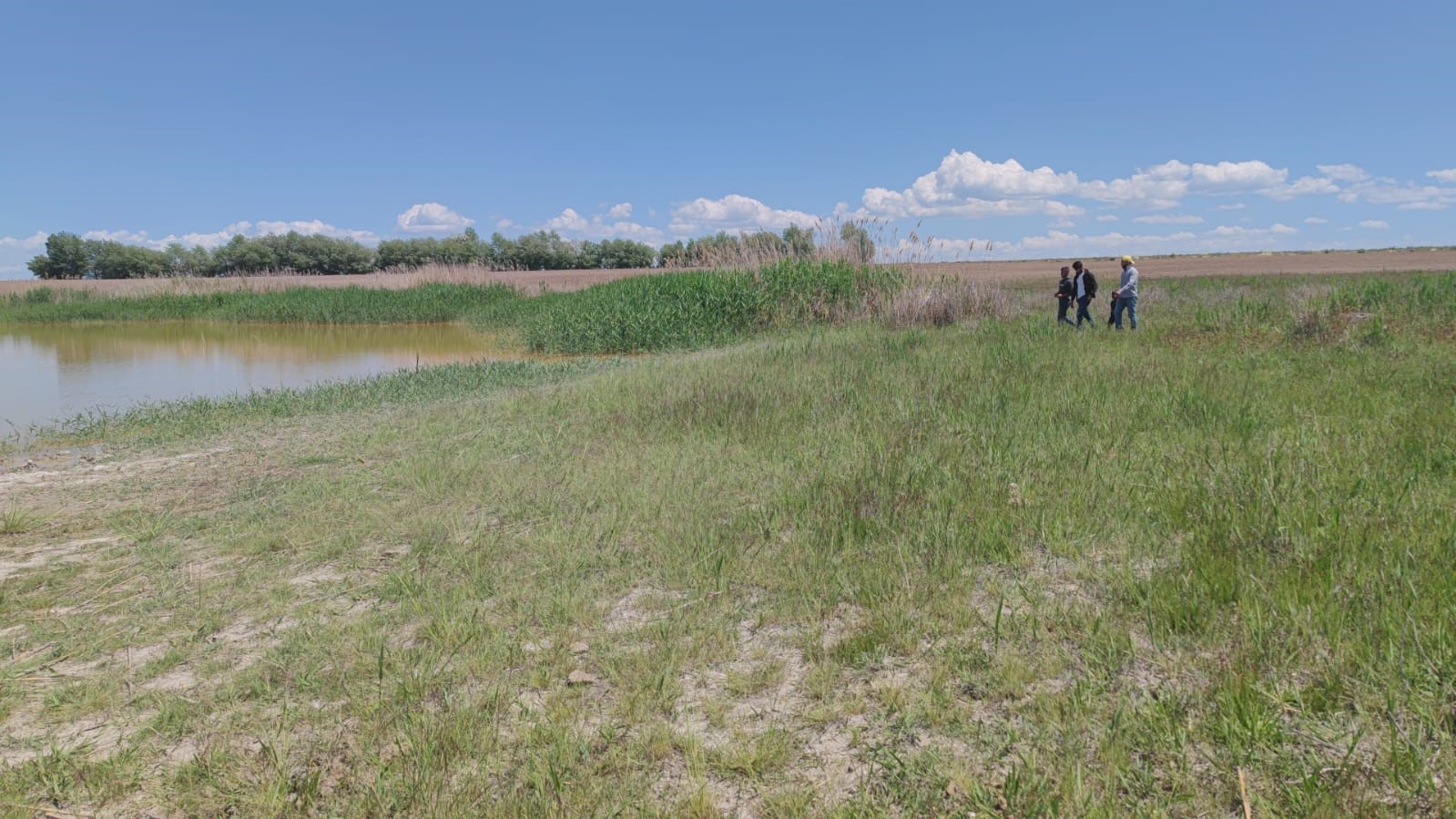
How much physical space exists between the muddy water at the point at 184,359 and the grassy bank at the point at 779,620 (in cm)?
771

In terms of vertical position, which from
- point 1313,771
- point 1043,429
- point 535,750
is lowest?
point 535,750

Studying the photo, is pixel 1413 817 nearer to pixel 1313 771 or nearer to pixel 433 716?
pixel 1313 771

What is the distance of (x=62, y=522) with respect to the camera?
5828mm

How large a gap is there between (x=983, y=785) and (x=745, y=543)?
2.27m

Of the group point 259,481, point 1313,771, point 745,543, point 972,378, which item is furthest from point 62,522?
point 972,378

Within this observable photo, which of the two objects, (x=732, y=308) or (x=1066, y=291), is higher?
(x=1066, y=291)

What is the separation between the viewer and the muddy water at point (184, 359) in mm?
13633

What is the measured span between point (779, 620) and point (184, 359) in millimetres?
21834

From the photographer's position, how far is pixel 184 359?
65.2 ft

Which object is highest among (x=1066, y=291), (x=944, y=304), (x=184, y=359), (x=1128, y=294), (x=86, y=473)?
(x=1066, y=291)

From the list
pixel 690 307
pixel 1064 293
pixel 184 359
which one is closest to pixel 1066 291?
pixel 1064 293

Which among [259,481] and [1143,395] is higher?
[1143,395]

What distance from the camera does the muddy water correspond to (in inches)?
537

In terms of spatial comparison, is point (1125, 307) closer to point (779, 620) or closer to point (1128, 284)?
point (1128, 284)
